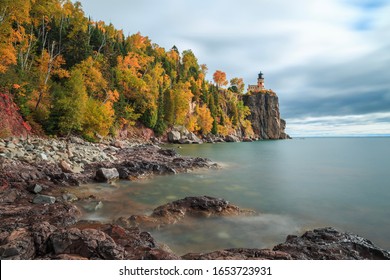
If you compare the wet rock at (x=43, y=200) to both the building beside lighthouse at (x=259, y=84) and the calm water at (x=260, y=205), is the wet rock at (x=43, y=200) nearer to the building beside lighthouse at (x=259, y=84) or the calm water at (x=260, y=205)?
the calm water at (x=260, y=205)

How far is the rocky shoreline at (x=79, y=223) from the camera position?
499 cm

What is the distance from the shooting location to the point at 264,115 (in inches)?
4980

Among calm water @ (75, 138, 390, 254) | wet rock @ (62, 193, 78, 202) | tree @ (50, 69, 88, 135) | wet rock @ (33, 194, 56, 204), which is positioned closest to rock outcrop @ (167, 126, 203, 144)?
tree @ (50, 69, 88, 135)

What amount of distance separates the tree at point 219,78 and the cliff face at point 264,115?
23422 mm

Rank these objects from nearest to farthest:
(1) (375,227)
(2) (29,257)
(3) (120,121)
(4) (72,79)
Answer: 1. (2) (29,257)
2. (1) (375,227)
3. (4) (72,79)
4. (3) (120,121)

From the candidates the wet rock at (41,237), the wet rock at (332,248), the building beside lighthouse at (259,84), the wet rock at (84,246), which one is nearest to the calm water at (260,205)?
the wet rock at (332,248)

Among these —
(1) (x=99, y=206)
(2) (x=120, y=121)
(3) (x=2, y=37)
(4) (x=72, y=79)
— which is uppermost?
(3) (x=2, y=37)

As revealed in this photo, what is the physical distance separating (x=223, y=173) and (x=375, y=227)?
39.3 ft

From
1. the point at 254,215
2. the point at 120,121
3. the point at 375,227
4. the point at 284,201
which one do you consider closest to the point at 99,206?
the point at 254,215

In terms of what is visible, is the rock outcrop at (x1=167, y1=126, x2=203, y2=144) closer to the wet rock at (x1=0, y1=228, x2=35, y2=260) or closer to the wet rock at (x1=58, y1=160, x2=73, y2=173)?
the wet rock at (x1=58, y1=160, x2=73, y2=173)

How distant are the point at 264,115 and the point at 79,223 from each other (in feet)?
414

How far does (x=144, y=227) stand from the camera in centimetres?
822

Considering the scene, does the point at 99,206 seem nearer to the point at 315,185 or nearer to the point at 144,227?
the point at 144,227

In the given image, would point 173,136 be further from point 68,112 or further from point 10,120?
point 10,120
